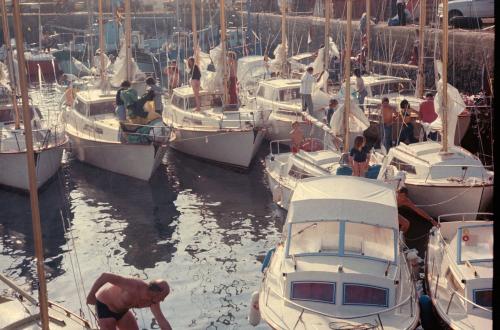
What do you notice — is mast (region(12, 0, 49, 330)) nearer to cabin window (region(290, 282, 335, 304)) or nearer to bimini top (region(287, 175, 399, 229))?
cabin window (region(290, 282, 335, 304))

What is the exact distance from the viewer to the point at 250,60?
33.1 meters

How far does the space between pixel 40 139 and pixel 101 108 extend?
2.89 metres

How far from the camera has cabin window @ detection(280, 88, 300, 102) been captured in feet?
78.9

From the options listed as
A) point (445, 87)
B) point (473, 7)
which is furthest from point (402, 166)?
point (473, 7)

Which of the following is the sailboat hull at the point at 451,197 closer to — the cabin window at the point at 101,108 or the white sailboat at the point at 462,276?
the white sailboat at the point at 462,276

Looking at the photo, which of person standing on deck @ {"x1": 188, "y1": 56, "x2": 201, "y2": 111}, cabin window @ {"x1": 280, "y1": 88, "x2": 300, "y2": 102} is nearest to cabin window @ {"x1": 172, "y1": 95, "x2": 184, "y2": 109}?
person standing on deck @ {"x1": 188, "y1": 56, "x2": 201, "y2": 111}

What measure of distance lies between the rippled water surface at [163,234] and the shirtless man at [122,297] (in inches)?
132

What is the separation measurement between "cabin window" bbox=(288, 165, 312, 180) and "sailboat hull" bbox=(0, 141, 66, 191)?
6.56m

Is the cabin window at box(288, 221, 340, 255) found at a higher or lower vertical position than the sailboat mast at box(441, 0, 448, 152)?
lower

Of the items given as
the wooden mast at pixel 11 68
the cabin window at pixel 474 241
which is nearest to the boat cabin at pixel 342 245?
the cabin window at pixel 474 241

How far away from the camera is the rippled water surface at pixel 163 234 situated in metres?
13.4

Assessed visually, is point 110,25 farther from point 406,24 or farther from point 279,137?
point 279,137

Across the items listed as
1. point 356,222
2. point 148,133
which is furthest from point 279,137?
point 356,222

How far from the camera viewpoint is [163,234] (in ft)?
55.0
